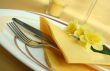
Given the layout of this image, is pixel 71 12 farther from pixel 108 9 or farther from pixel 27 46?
pixel 27 46

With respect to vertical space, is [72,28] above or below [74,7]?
below

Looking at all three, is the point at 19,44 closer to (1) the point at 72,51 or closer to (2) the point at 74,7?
(1) the point at 72,51

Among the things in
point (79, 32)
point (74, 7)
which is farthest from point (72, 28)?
point (74, 7)

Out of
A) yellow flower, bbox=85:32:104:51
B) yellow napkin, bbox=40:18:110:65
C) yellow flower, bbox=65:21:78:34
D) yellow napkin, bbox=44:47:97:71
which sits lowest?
yellow napkin, bbox=44:47:97:71

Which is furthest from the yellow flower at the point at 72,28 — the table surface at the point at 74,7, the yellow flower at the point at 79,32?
the table surface at the point at 74,7

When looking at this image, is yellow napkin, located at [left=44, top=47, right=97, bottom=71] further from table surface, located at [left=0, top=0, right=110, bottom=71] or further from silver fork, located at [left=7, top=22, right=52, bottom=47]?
table surface, located at [left=0, top=0, right=110, bottom=71]

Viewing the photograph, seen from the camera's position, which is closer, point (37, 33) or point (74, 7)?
point (37, 33)

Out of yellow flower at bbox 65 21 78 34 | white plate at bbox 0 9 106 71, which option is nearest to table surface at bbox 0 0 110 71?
white plate at bbox 0 9 106 71
